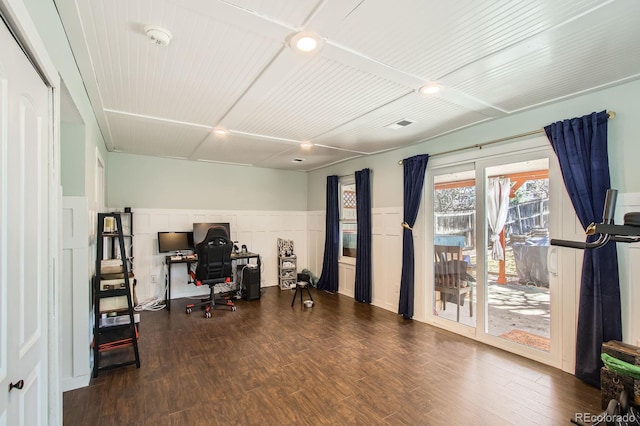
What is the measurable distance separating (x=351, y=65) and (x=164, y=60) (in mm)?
1307

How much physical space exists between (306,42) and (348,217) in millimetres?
4228

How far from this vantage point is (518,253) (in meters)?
3.24

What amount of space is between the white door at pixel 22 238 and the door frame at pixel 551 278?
3814 mm

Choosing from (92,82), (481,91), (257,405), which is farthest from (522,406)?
(92,82)

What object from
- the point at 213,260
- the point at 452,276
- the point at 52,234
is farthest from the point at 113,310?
the point at 452,276

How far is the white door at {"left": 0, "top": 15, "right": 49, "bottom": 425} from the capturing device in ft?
3.32

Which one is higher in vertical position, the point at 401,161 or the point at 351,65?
the point at 351,65

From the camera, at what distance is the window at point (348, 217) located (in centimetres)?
567

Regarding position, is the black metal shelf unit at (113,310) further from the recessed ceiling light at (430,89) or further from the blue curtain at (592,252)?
the blue curtain at (592,252)

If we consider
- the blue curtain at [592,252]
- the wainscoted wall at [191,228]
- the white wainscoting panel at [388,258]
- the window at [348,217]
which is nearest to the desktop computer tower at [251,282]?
the wainscoted wall at [191,228]

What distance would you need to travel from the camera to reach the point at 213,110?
117 inches

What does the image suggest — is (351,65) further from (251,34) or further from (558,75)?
(558,75)

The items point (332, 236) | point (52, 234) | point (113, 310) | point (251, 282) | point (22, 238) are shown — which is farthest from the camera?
point (332, 236)

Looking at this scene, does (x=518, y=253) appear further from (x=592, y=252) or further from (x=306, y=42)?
(x=306, y=42)
